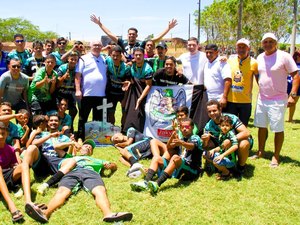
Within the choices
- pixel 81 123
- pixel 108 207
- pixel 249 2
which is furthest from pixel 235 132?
pixel 249 2

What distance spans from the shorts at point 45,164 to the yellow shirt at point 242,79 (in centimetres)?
352

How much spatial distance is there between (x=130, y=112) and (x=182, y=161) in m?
2.64

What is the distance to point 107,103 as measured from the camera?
797 centimetres

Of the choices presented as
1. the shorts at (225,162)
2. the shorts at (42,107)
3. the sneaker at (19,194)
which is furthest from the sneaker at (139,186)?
the shorts at (42,107)

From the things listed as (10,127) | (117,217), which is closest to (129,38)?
(10,127)

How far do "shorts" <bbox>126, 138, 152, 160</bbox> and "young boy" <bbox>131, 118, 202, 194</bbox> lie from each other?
3.68 ft

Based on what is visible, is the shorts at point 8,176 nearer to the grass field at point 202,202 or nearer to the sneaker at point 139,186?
the grass field at point 202,202

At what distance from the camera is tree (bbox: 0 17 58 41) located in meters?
90.1

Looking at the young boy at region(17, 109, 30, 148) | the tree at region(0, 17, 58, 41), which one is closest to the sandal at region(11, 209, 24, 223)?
the young boy at region(17, 109, 30, 148)

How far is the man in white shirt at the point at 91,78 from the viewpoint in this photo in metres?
7.65

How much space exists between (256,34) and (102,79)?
3863 cm

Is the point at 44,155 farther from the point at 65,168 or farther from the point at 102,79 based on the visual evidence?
the point at 102,79

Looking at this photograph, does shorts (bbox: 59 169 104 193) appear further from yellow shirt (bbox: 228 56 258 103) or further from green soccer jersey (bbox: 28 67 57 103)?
yellow shirt (bbox: 228 56 258 103)

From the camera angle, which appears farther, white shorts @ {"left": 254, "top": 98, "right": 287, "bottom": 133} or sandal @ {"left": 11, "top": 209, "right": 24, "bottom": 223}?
white shorts @ {"left": 254, "top": 98, "right": 287, "bottom": 133}
